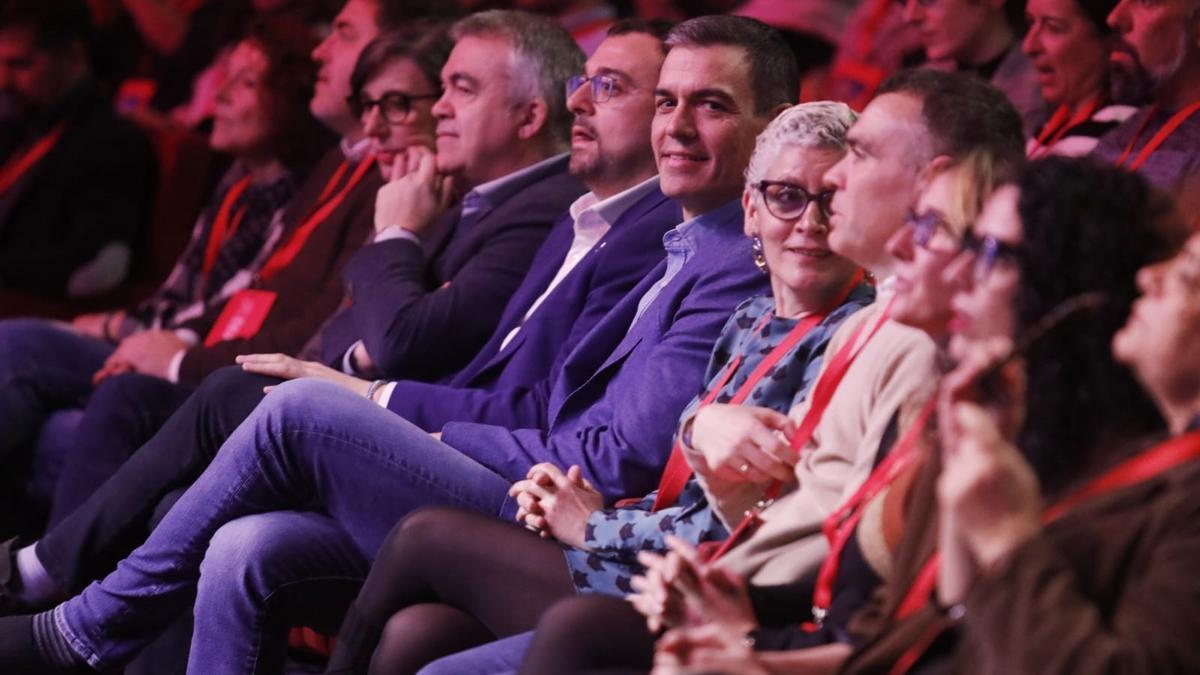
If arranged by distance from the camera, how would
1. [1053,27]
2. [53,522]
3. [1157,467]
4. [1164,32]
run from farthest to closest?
[53,522]
[1053,27]
[1164,32]
[1157,467]

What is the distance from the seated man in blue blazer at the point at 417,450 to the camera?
269 cm

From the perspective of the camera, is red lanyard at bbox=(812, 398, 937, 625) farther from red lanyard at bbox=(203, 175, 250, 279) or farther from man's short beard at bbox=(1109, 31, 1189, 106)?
red lanyard at bbox=(203, 175, 250, 279)

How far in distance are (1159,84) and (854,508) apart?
1429 mm

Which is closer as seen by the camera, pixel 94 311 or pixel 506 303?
pixel 506 303

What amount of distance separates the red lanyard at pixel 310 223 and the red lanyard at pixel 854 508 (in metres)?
2.28

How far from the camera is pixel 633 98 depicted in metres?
3.24

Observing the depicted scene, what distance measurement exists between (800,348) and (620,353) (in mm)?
539

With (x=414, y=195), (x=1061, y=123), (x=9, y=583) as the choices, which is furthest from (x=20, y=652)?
(x=1061, y=123)

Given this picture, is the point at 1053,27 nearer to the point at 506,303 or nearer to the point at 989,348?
the point at 506,303

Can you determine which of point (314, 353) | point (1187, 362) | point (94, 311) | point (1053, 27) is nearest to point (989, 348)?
point (1187, 362)

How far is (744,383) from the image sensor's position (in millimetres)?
2383

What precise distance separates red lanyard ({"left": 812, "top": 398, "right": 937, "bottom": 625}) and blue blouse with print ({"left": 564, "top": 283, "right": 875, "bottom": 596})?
0.31 meters

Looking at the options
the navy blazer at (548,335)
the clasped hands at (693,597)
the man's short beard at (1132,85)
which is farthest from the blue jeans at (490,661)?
the man's short beard at (1132,85)

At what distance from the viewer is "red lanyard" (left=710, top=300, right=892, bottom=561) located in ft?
7.07
